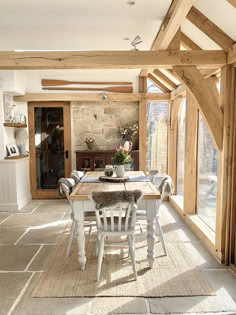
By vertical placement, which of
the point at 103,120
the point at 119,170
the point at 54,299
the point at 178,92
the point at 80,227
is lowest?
the point at 54,299

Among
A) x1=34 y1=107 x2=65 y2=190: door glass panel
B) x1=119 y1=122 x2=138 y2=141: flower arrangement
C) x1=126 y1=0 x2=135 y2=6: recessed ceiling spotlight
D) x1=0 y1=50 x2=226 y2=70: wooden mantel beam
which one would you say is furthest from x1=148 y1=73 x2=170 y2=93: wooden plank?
x1=126 y1=0 x2=135 y2=6: recessed ceiling spotlight

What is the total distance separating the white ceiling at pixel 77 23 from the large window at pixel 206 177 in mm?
1767

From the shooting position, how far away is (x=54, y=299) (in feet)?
8.29

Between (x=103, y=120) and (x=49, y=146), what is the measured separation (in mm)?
1430

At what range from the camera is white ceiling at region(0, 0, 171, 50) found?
2828mm

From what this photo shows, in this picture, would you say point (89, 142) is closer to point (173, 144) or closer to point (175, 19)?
point (173, 144)

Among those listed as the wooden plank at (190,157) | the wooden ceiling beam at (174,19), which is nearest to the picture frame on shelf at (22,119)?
the wooden plank at (190,157)

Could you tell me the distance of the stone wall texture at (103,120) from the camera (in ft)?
21.1

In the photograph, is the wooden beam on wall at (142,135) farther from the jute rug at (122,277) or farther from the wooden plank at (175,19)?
the wooden plank at (175,19)

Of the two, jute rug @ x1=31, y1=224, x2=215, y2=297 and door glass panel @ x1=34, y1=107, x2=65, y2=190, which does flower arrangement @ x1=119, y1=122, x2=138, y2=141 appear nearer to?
door glass panel @ x1=34, y1=107, x2=65, y2=190

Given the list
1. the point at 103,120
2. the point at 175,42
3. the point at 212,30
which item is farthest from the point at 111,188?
the point at 103,120

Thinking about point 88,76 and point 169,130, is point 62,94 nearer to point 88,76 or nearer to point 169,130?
point 88,76

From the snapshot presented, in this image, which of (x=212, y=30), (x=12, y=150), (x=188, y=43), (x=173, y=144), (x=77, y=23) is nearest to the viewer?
(x=212, y=30)

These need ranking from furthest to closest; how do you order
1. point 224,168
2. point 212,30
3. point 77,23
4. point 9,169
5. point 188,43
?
point 9,169
point 188,43
point 77,23
point 224,168
point 212,30
